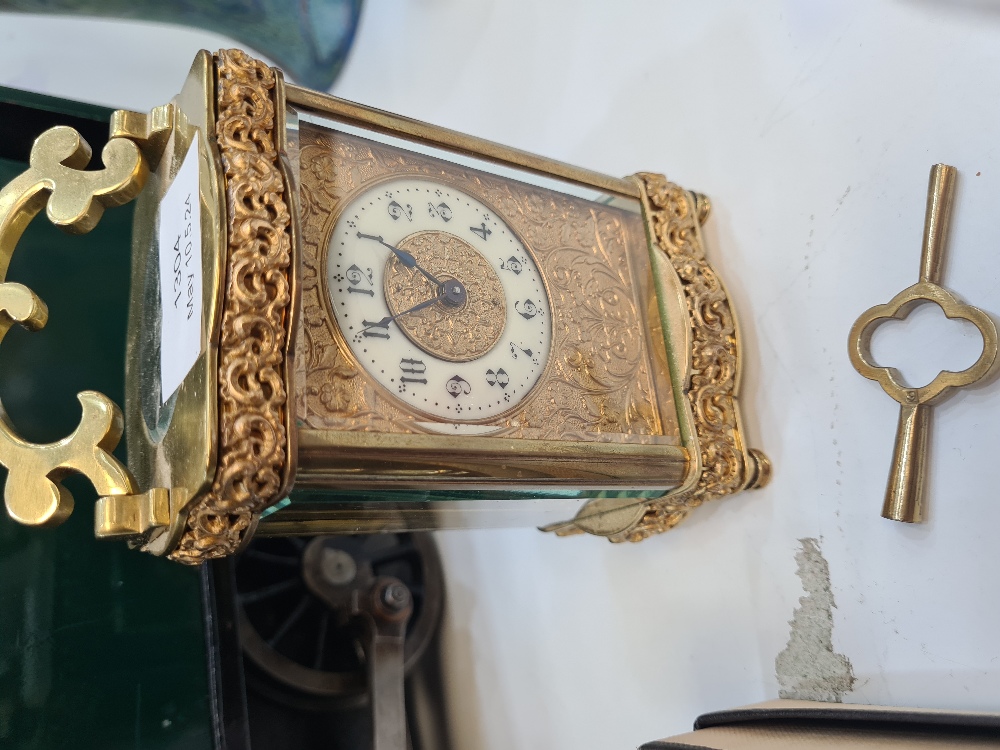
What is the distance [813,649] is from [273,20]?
1.49 m

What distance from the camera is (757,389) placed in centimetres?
105

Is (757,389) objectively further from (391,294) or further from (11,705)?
(11,705)

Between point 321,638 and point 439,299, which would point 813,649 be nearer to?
point 439,299

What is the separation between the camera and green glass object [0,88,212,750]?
109 centimetres

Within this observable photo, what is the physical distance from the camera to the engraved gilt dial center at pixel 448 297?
0.86 metres

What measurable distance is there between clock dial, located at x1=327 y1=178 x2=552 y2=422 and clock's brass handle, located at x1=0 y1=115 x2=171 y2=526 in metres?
0.23

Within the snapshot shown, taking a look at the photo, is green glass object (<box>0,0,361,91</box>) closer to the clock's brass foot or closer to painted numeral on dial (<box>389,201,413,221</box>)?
the clock's brass foot

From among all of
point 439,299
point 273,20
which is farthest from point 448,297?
point 273,20

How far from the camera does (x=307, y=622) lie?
1.41 metres

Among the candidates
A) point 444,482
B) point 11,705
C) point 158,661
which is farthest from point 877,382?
point 11,705

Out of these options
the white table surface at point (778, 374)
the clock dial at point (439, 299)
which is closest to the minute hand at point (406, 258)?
the clock dial at point (439, 299)

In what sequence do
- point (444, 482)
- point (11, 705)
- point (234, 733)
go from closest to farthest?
1. point (444, 482)
2. point (11, 705)
3. point (234, 733)

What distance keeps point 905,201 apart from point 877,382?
0.65 ft

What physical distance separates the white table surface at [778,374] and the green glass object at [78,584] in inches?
20.2
